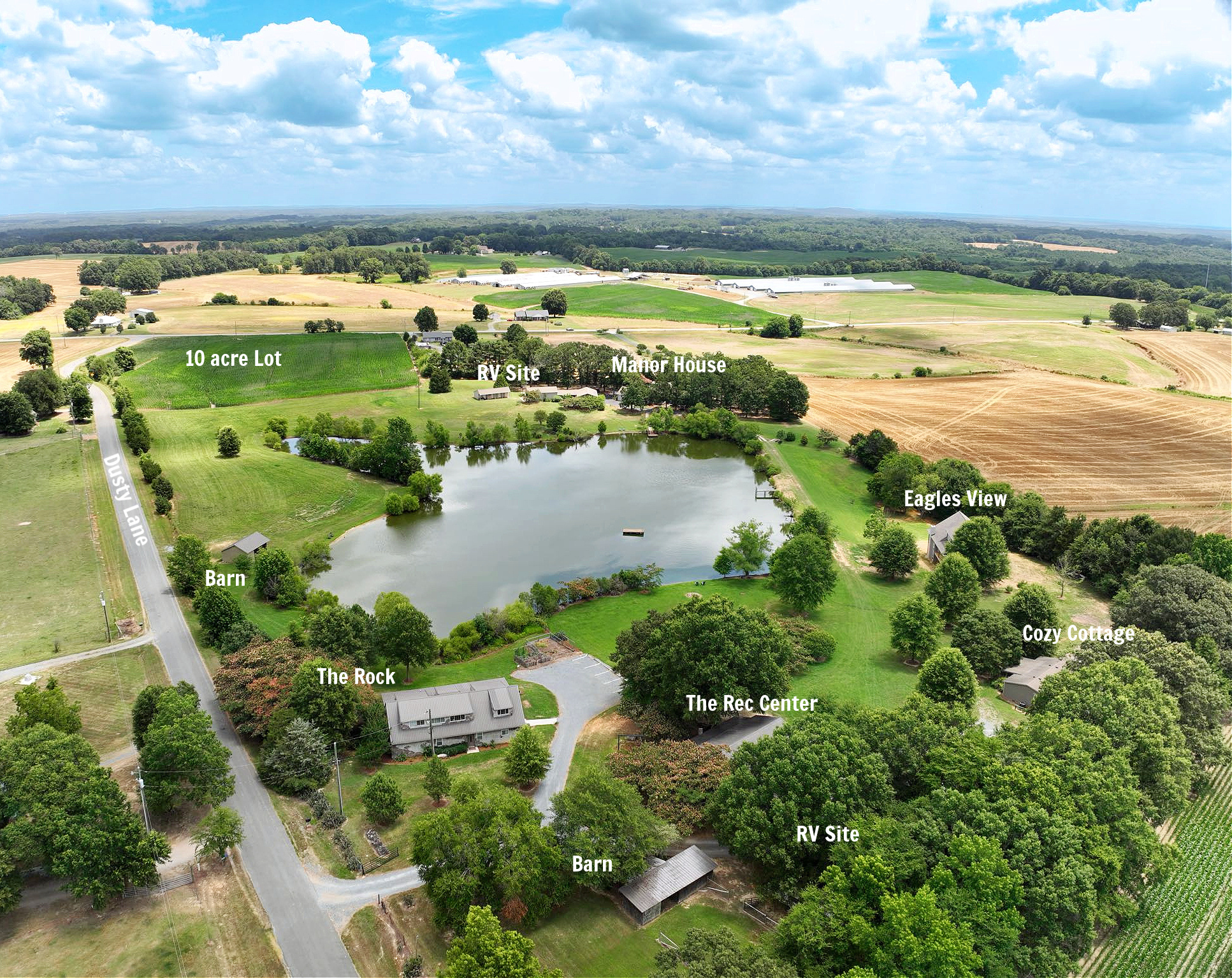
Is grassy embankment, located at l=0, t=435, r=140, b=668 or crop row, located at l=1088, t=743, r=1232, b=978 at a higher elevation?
grassy embankment, located at l=0, t=435, r=140, b=668

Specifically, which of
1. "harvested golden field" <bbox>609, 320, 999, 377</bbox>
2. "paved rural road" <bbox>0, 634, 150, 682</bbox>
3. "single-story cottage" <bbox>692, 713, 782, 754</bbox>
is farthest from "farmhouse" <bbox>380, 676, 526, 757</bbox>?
"harvested golden field" <bbox>609, 320, 999, 377</bbox>

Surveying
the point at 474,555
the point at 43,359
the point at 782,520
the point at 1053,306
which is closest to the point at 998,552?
the point at 782,520

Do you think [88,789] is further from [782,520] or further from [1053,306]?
[1053,306]

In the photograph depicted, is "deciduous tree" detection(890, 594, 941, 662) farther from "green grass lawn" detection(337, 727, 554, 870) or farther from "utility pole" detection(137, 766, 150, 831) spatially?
"utility pole" detection(137, 766, 150, 831)

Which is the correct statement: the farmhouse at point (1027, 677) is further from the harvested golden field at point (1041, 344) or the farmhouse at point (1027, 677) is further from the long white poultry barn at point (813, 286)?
the long white poultry barn at point (813, 286)

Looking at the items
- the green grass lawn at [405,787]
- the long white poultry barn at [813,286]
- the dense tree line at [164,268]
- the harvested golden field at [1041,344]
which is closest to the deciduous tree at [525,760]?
the green grass lawn at [405,787]
